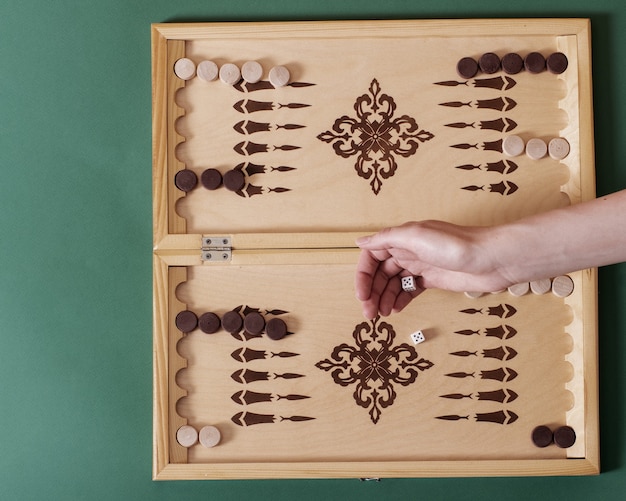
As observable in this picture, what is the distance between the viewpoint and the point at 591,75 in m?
1.45

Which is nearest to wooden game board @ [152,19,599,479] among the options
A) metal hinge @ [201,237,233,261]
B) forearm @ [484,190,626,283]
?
metal hinge @ [201,237,233,261]

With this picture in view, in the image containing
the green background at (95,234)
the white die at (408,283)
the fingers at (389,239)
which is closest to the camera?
the fingers at (389,239)

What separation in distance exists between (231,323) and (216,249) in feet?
0.53

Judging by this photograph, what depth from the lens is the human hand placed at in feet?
4.00

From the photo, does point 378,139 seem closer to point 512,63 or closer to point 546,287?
point 512,63

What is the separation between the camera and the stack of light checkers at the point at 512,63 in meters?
1.44

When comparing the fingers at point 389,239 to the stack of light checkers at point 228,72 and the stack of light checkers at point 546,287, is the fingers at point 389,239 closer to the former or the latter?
the stack of light checkers at point 546,287

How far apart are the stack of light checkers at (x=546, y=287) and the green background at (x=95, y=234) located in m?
0.11

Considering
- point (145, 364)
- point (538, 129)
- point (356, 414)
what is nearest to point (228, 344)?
point (145, 364)

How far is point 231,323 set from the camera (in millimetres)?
1437

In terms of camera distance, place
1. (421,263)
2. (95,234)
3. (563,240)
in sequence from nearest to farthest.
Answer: (563,240) → (421,263) → (95,234)

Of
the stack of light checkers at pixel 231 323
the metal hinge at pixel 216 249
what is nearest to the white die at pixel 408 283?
the stack of light checkers at pixel 231 323

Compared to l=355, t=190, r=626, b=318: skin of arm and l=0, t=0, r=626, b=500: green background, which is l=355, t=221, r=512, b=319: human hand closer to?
l=355, t=190, r=626, b=318: skin of arm

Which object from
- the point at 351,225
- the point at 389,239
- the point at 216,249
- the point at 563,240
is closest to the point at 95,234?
the point at 216,249
